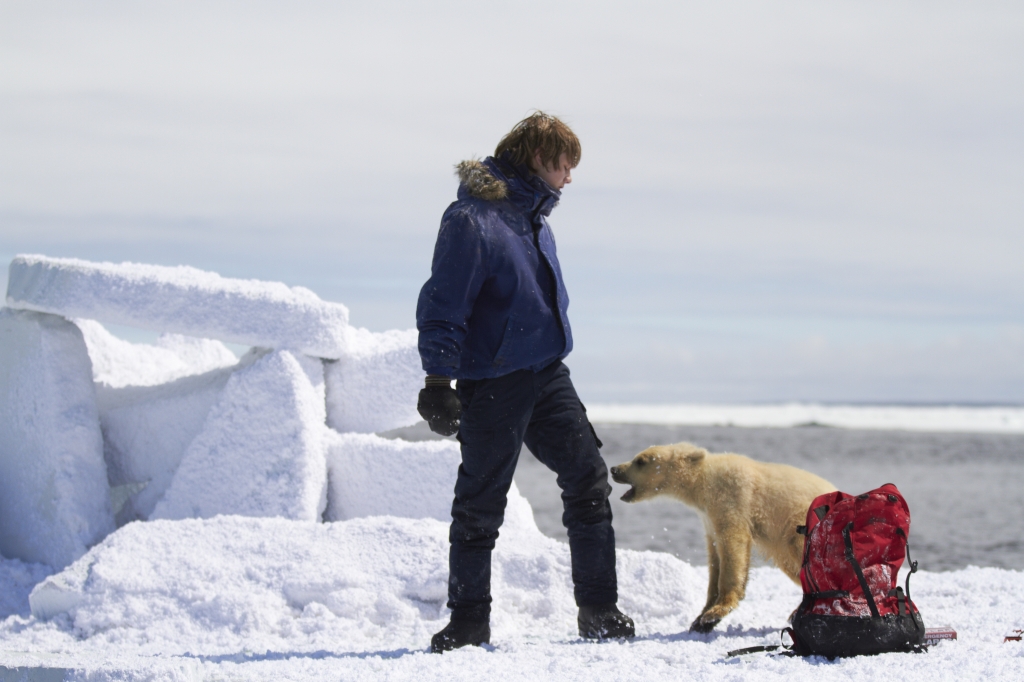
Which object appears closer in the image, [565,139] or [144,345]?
[565,139]

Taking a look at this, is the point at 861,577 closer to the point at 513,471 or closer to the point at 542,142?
the point at 513,471

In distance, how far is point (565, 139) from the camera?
352 centimetres

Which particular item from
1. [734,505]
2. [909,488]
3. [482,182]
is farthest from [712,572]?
[909,488]

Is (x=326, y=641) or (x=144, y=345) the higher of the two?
(x=144, y=345)

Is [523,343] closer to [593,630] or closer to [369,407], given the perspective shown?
[593,630]

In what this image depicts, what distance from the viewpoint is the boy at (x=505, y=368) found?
3.30m

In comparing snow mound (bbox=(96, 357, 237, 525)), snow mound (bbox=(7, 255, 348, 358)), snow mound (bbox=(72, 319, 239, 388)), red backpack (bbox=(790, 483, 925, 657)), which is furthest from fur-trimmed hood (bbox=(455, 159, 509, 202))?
snow mound (bbox=(72, 319, 239, 388))

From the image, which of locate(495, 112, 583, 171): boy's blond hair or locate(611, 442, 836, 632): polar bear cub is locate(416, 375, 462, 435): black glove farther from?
locate(611, 442, 836, 632): polar bear cub

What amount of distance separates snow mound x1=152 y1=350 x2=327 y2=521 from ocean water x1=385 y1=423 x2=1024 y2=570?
1.36m

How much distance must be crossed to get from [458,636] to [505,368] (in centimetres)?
101

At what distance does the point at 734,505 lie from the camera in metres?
4.28

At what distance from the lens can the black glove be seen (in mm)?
3309

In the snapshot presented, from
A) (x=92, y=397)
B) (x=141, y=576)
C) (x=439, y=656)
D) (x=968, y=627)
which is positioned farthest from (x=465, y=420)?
(x=92, y=397)

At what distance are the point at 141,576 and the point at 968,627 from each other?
11.8ft
